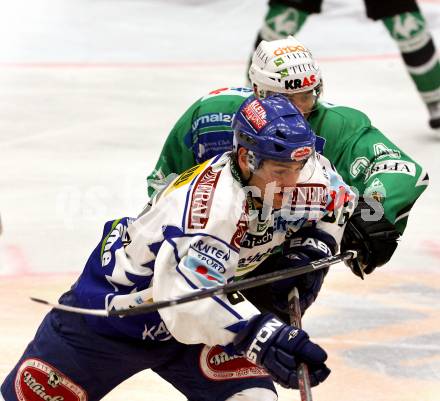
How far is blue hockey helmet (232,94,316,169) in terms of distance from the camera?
3186 millimetres

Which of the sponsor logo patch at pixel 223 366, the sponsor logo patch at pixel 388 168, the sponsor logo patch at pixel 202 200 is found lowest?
the sponsor logo patch at pixel 223 366

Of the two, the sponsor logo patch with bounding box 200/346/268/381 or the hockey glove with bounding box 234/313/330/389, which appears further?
the sponsor logo patch with bounding box 200/346/268/381

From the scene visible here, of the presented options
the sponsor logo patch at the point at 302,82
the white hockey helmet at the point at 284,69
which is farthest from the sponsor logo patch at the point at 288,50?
the sponsor logo patch at the point at 302,82

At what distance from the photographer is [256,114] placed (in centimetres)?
330

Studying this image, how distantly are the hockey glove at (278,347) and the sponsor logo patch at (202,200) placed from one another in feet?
0.93

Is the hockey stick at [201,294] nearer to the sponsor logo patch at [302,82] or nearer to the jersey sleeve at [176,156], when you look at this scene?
the sponsor logo patch at [302,82]

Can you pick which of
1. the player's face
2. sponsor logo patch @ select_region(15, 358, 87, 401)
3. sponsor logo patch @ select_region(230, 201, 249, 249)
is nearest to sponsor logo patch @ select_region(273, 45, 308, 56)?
the player's face

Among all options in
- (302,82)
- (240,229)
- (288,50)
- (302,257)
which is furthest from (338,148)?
(240,229)

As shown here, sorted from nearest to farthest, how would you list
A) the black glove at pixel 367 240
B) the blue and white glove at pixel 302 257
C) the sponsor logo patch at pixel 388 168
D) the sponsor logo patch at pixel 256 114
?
the sponsor logo patch at pixel 256 114
the blue and white glove at pixel 302 257
the black glove at pixel 367 240
the sponsor logo patch at pixel 388 168

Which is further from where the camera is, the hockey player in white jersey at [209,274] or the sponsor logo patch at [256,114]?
the sponsor logo patch at [256,114]

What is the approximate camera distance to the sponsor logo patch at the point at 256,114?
3.26m

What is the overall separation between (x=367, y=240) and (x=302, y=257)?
1.20ft

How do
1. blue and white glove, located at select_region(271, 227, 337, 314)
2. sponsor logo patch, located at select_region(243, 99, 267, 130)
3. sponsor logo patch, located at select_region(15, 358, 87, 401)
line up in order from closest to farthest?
1. sponsor logo patch, located at select_region(243, 99, 267, 130)
2. sponsor logo patch, located at select_region(15, 358, 87, 401)
3. blue and white glove, located at select_region(271, 227, 337, 314)

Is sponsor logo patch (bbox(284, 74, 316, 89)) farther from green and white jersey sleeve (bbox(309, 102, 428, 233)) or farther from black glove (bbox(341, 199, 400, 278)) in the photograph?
black glove (bbox(341, 199, 400, 278))
